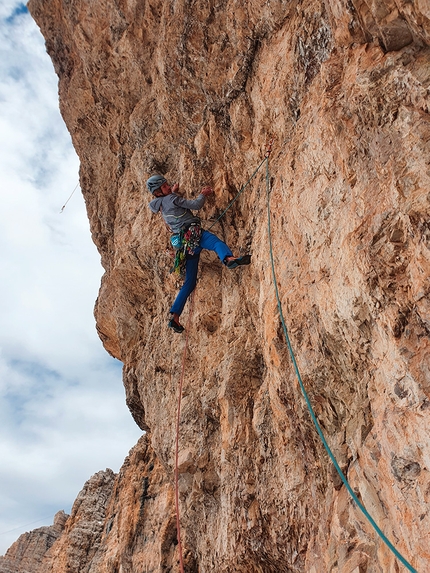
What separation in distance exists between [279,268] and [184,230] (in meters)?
2.05

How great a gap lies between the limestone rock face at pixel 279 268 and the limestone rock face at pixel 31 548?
453 inches

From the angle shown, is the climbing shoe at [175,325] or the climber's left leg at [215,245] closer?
the climber's left leg at [215,245]

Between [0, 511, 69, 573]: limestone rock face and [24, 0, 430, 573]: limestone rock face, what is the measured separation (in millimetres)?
11516

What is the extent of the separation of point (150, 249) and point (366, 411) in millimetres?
4656

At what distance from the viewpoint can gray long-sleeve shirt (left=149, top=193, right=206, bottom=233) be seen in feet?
19.7

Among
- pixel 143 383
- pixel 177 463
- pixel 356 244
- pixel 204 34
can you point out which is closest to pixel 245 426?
pixel 177 463

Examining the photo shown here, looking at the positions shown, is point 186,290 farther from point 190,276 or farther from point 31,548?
point 31,548

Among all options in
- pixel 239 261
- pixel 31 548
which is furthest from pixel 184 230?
pixel 31 548

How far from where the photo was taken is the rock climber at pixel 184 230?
5.98m

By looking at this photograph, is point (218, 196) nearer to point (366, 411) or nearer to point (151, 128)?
point (151, 128)

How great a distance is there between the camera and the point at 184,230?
612 centimetres

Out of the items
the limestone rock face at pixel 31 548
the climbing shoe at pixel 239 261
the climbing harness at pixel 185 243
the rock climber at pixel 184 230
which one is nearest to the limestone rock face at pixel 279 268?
the climbing shoe at pixel 239 261

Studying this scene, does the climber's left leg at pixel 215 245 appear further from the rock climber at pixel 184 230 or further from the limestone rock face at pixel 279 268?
the limestone rock face at pixel 279 268

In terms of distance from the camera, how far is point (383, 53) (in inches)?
131
